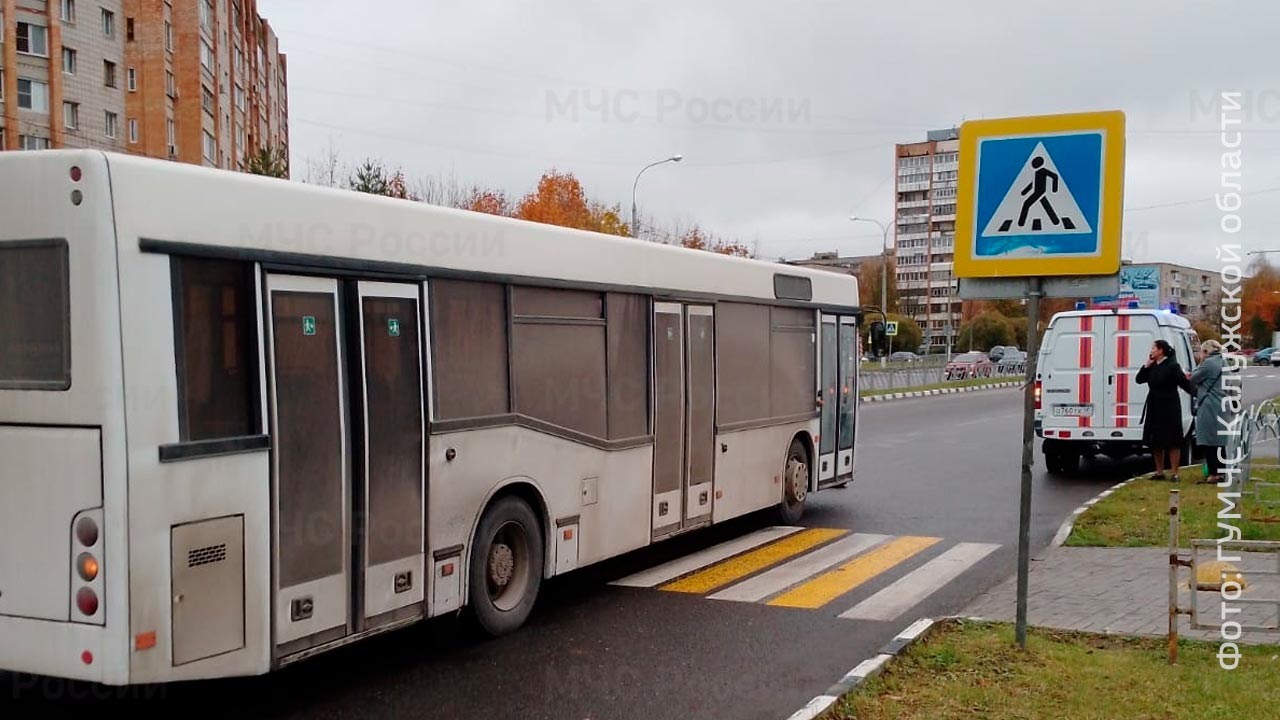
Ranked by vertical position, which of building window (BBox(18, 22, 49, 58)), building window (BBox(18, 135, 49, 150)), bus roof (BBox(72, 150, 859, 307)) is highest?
building window (BBox(18, 22, 49, 58))

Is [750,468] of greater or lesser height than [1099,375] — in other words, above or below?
below

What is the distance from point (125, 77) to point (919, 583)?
54.5m

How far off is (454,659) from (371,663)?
52cm

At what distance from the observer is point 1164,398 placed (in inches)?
600

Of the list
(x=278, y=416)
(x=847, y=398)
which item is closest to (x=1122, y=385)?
(x=847, y=398)

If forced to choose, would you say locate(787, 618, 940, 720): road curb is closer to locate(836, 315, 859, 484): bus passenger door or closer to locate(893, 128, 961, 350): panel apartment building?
locate(836, 315, 859, 484): bus passenger door

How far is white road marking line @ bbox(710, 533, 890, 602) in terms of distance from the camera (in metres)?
8.91

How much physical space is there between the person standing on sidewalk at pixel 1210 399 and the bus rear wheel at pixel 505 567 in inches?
417

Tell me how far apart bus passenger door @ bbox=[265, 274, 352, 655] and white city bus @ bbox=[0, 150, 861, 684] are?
0.01 meters

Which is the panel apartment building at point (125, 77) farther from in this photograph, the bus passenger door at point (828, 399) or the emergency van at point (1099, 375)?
the bus passenger door at point (828, 399)

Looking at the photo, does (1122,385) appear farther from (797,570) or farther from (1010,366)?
(1010,366)

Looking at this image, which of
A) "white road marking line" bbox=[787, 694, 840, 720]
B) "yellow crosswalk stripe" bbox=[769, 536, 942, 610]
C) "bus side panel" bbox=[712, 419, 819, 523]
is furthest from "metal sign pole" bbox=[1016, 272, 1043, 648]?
"bus side panel" bbox=[712, 419, 819, 523]

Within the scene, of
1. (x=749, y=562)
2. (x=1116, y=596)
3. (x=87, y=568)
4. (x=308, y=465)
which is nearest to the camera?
(x=87, y=568)

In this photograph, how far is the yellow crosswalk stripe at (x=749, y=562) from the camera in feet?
30.2
